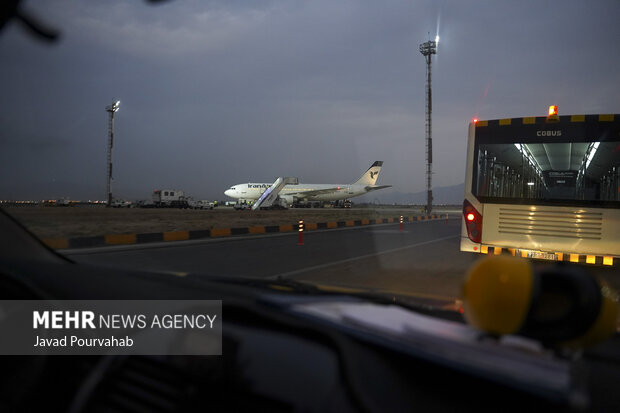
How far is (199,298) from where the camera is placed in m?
1.74

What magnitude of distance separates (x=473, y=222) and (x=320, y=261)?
3.47m

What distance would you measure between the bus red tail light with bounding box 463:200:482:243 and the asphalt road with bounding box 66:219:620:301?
73 centimetres

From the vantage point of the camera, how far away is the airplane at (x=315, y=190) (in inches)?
2199

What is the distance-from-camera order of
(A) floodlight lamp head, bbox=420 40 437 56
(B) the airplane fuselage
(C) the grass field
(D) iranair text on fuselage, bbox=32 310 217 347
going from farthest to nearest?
(B) the airplane fuselage
(A) floodlight lamp head, bbox=420 40 437 56
(C) the grass field
(D) iranair text on fuselage, bbox=32 310 217 347

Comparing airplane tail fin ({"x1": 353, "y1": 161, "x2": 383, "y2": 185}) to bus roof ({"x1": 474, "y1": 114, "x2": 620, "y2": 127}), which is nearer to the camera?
bus roof ({"x1": 474, "y1": 114, "x2": 620, "y2": 127})

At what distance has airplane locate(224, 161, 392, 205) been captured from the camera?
55.8 metres

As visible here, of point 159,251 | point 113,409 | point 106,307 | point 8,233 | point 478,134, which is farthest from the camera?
point 159,251

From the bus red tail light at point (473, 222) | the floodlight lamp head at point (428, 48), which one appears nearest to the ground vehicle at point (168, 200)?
the floodlight lamp head at point (428, 48)

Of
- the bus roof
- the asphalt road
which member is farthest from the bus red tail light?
the bus roof

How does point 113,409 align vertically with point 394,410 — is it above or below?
below

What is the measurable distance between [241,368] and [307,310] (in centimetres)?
26

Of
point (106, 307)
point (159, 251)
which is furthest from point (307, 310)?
point (159, 251)

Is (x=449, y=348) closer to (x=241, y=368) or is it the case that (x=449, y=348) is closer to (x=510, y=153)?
(x=241, y=368)

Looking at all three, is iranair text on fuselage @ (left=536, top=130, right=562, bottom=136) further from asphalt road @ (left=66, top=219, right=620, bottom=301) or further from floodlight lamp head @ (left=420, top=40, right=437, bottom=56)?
floodlight lamp head @ (left=420, top=40, right=437, bottom=56)
